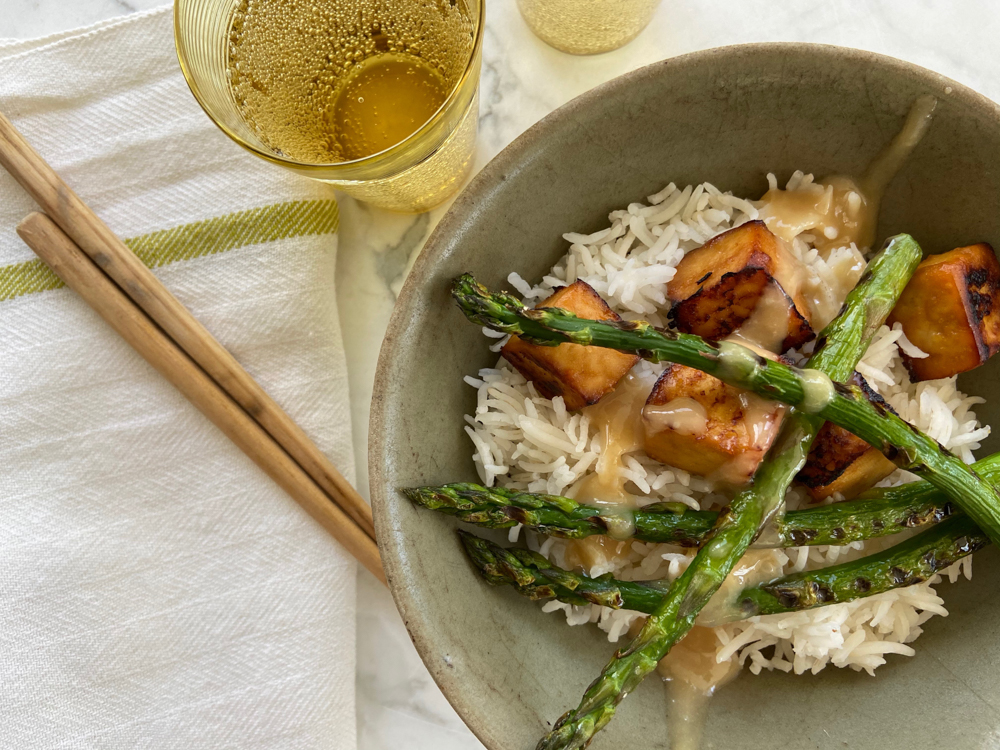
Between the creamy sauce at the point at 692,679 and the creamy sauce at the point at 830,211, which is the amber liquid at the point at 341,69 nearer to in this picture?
the creamy sauce at the point at 830,211

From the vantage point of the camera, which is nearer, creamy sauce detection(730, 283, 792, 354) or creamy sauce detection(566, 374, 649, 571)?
creamy sauce detection(730, 283, 792, 354)

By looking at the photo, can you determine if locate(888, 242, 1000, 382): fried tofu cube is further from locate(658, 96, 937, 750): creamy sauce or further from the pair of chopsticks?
the pair of chopsticks

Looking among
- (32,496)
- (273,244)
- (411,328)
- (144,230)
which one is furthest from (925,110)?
(32,496)

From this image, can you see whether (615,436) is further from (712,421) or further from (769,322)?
(769,322)

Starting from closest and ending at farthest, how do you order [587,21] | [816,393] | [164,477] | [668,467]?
[816,393] < [668,467] < [587,21] < [164,477]

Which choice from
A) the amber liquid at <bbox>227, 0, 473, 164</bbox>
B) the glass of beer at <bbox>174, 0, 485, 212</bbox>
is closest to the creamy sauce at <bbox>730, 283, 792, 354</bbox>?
the glass of beer at <bbox>174, 0, 485, 212</bbox>

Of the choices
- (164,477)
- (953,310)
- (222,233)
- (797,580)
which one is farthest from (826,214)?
(164,477)

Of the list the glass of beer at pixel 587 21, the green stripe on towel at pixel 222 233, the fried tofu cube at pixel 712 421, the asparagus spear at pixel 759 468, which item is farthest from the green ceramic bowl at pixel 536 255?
the green stripe on towel at pixel 222 233

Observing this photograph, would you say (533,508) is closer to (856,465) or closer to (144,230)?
(856,465)
